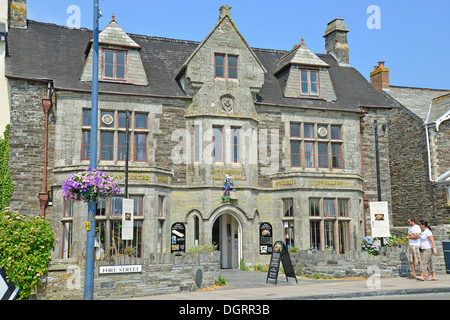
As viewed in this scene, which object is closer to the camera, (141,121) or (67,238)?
(67,238)

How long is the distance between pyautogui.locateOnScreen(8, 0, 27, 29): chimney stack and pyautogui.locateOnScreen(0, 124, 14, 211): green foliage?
20.1 ft

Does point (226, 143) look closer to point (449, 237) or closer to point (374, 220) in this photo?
point (374, 220)

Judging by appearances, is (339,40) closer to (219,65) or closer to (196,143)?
(219,65)

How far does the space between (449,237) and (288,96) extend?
34.1 ft

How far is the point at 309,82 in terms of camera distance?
87.9 feet

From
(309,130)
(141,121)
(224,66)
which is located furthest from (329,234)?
(141,121)

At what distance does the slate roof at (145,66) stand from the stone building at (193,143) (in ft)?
0.29

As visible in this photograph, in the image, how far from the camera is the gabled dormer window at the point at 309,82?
26641mm

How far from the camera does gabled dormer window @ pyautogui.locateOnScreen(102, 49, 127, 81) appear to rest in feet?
77.3

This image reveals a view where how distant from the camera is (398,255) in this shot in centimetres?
1883

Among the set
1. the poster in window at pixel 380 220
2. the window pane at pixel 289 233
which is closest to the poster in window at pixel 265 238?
the window pane at pixel 289 233

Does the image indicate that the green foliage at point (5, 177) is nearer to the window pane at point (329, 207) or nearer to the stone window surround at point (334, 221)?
the stone window surround at point (334, 221)

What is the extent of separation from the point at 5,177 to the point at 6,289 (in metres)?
9.27
